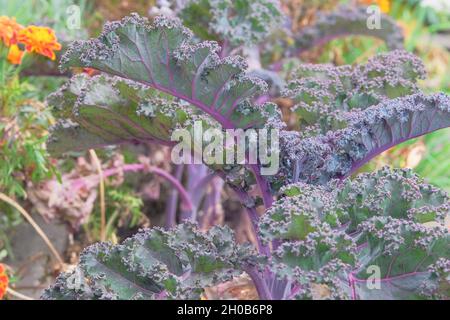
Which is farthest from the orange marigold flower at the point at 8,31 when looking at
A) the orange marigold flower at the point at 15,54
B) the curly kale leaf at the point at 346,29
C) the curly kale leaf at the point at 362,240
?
the curly kale leaf at the point at 346,29

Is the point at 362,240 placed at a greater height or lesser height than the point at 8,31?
lesser

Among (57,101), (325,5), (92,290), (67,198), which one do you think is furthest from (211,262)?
(325,5)

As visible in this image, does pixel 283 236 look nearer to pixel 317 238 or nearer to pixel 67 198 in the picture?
pixel 317 238

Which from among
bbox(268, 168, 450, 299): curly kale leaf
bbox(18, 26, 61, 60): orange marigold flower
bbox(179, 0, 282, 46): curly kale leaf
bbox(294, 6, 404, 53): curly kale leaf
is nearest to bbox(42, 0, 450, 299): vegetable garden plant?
bbox(268, 168, 450, 299): curly kale leaf

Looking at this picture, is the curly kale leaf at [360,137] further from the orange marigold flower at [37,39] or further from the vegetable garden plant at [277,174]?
the orange marigold flower at [37,39]

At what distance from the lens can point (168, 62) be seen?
1.51m

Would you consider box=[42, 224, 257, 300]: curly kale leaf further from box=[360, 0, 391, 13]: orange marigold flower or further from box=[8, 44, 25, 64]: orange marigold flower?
box=[360, 0, 391, 13]: orange marigold flower

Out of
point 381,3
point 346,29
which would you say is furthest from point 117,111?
point 381,3

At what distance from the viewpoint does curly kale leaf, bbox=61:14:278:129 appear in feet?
4.82

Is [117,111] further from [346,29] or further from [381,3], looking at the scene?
[381,3]

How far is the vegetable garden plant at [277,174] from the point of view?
1269mm

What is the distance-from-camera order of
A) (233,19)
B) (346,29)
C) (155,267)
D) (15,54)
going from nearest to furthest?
(155,267), (15,54), (233,19), (346,29)

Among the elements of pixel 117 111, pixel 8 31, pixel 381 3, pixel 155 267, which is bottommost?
pixel 155 267

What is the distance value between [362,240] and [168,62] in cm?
61
